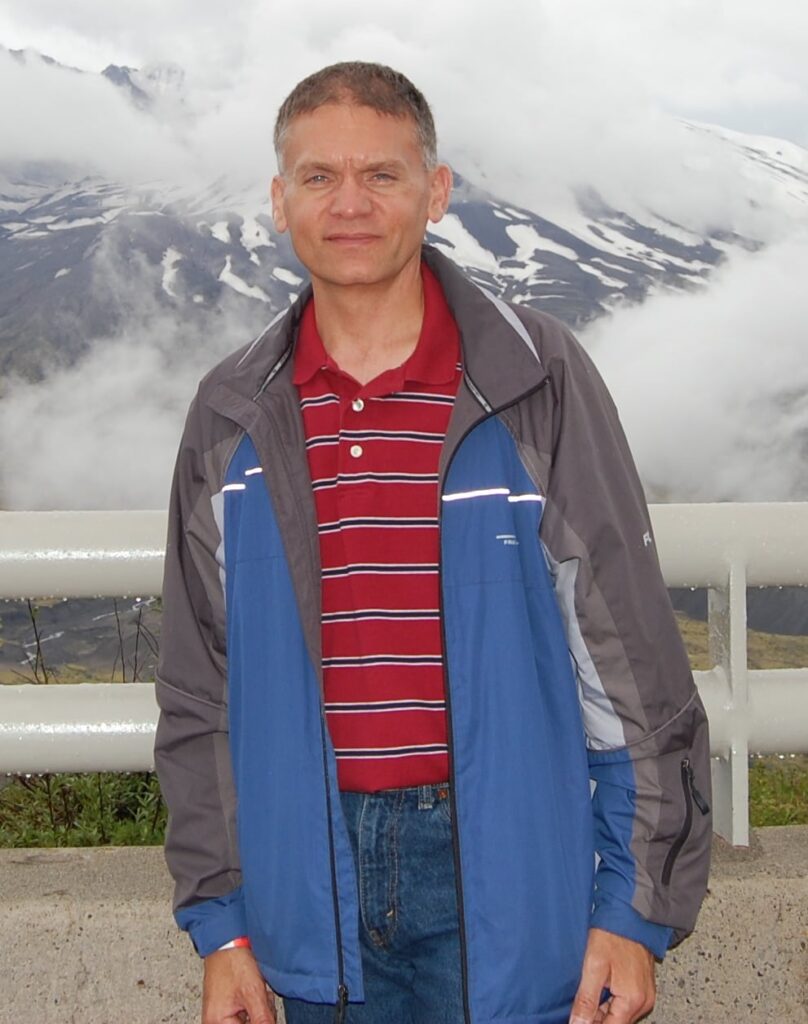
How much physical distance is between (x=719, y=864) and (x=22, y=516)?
5.35 ft

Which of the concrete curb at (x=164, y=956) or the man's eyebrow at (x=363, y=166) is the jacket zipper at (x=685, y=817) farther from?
the man's eyebrow at (x=363, y=166)

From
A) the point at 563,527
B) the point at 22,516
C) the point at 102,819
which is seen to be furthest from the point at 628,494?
the point at 102,819

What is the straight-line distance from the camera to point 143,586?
8.06 feet

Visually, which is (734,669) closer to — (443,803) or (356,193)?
(443,803)

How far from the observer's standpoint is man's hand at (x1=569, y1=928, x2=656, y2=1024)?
1737 mm

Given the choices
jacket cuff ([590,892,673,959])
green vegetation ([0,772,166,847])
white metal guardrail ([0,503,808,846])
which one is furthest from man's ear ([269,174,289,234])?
green vegetation ([0,772,166,847])

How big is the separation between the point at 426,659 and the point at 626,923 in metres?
0.48

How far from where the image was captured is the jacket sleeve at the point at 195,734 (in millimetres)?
1912

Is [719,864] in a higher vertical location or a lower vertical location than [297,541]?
lower

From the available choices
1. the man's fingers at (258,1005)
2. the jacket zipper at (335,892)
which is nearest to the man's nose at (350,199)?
the jacket zipper at (335,892)

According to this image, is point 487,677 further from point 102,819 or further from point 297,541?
point 102,819

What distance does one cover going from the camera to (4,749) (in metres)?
2.46

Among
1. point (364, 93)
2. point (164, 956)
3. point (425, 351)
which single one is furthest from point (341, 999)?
point (364, 93)

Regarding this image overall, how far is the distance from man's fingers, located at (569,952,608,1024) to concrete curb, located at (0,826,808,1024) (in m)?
0.80
